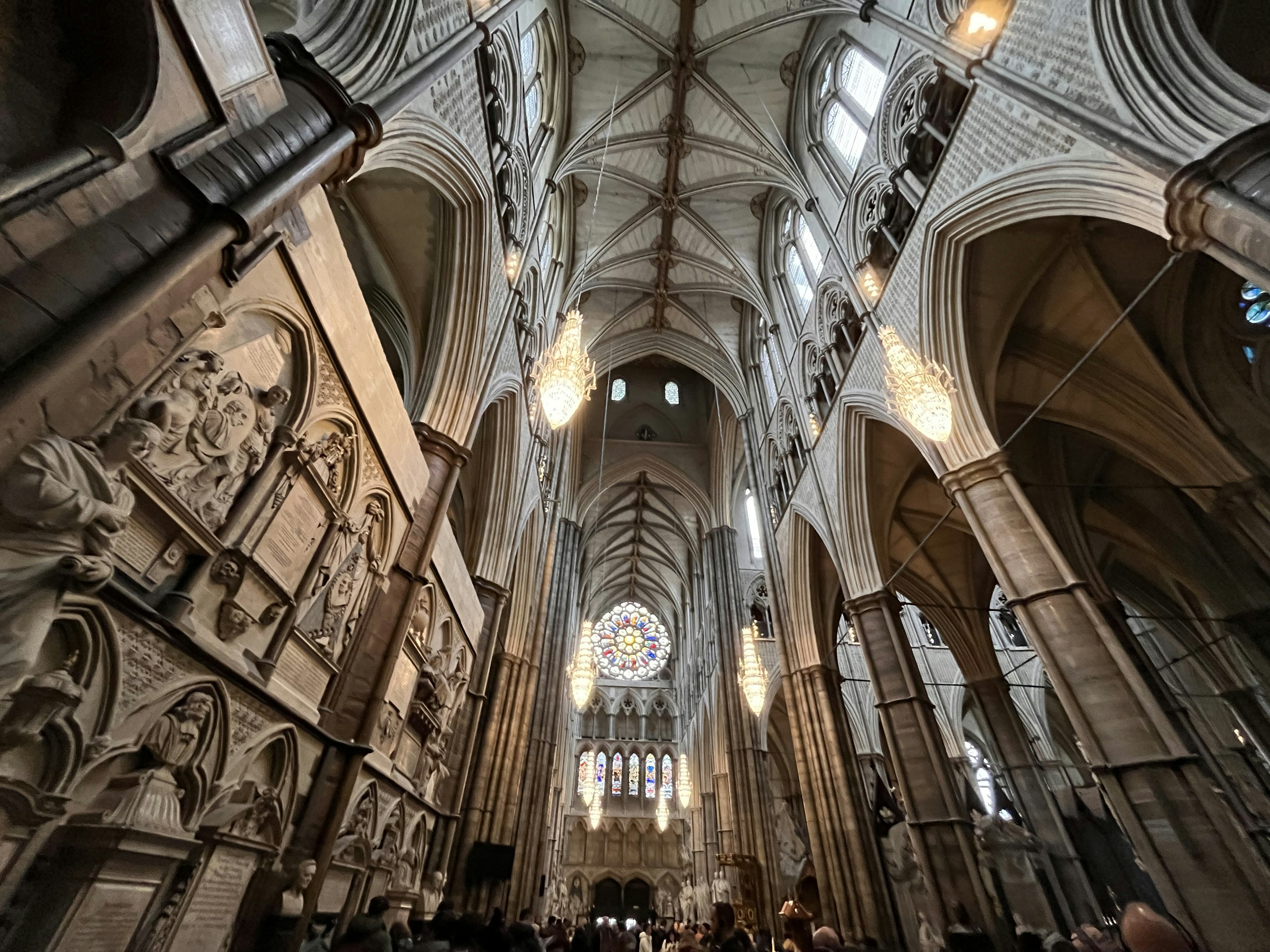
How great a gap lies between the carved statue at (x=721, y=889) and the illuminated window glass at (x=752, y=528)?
1021 centimetres

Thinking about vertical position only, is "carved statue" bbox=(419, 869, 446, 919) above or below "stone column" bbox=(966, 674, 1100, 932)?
below

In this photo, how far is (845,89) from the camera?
11.7 meters

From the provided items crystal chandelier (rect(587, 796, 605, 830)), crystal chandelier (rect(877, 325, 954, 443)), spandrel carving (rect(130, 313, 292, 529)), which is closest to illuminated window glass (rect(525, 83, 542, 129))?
crystal chandelier (rect(877, 325, 954, 443))

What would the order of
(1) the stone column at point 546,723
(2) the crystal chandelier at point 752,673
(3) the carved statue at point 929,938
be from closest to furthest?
(3) the carved statue at point 929,938, (2) the crystal chandelier at point 752,673, (1) the stone column at point 546,723

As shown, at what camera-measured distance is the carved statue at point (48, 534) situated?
210 centimetres

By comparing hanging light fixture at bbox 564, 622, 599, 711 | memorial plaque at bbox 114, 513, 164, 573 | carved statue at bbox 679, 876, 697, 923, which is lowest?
carved statue at bbox 679, 876, 697, 923

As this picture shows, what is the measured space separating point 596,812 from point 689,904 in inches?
210

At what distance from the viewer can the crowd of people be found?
5.39ft

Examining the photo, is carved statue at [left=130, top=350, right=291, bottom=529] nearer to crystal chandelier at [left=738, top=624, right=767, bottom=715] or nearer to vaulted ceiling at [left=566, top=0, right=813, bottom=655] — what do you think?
vaulted ceiling at [left=566, top=0, right=813, bottom=655]

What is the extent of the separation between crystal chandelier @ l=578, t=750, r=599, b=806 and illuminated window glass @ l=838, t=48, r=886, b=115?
A: 29.4 meters

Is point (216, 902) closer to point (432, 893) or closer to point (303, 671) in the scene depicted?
point (303, 671)

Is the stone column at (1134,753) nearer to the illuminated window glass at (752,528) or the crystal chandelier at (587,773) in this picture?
the illuminated window glass at (752,528)

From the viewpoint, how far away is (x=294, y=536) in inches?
171

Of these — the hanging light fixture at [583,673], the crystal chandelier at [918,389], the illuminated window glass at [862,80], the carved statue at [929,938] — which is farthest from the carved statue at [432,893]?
the illuminated window glass at [862,80]
